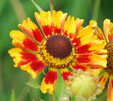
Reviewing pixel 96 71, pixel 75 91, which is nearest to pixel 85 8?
pixel 96 71

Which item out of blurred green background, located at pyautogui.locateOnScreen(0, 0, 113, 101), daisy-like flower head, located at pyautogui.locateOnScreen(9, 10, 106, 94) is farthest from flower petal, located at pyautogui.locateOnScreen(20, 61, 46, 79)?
blurred green background, located at pyautogui.locateOnScreen(0, 0, 113, 101)

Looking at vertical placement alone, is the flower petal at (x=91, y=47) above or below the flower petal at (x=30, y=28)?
below

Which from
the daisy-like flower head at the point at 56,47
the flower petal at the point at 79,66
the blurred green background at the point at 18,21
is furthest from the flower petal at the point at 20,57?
the blurred green background at the point at 18,21

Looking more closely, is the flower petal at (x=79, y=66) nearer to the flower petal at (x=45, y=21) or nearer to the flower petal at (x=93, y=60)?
the flower petal at (x=93, y=60)

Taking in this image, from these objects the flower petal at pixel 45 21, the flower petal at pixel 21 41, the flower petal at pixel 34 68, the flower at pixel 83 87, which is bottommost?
the flower at pixel 83 87

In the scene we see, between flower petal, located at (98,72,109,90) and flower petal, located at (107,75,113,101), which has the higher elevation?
flower petal, located at (98,72,109,90)

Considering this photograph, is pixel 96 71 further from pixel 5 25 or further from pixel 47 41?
pixel 5 25

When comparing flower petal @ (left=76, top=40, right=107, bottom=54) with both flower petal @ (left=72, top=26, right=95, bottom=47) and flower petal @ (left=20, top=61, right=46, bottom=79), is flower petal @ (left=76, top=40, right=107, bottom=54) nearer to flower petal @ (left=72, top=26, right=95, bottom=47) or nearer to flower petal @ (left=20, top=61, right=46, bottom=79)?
flower petal @ (left=72, top=26, right=95, bottom=47)

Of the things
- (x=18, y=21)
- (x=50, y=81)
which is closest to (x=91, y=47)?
(x=50, y=81)
